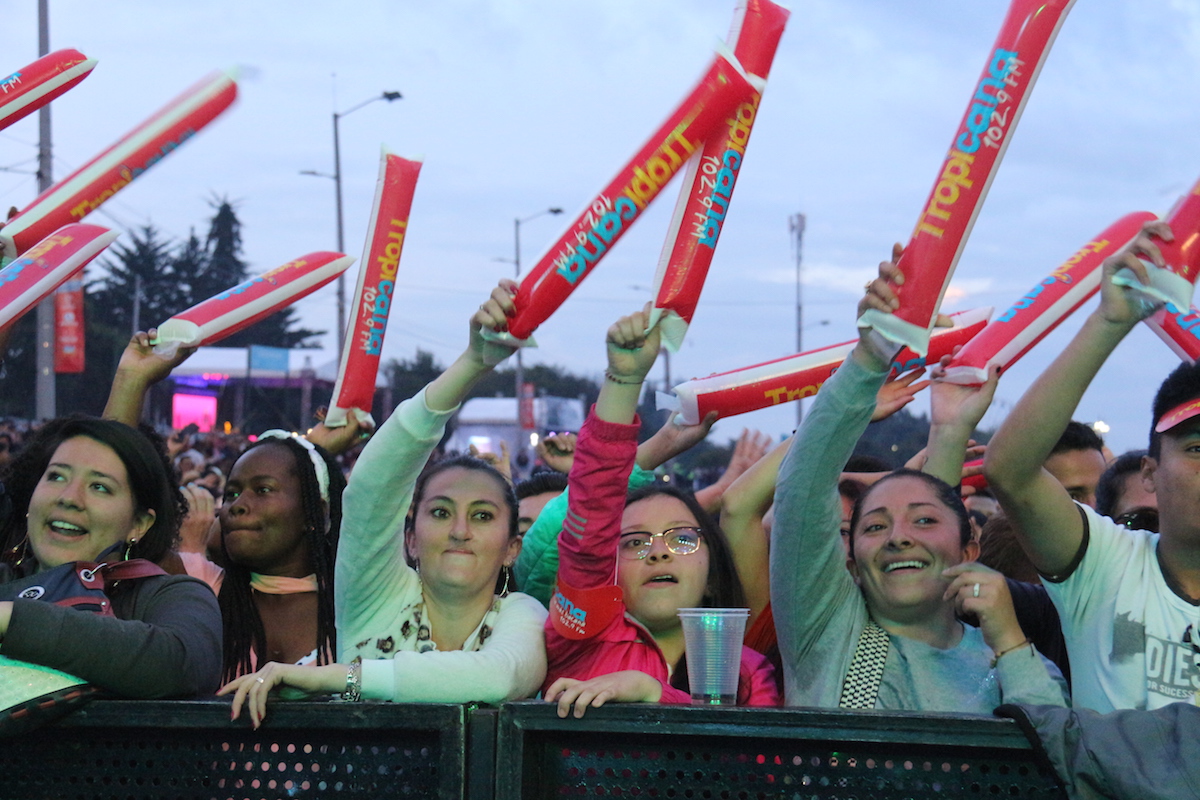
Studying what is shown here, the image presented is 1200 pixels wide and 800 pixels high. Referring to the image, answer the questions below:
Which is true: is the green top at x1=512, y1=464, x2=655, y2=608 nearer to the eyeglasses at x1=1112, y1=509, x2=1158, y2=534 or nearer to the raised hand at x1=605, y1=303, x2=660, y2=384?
the raised hand at x1=605, y1=303, x2=660, y2=384

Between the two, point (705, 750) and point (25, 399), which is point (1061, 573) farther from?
point (25, 399)

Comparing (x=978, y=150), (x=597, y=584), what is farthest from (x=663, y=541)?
(x=978, y=150)

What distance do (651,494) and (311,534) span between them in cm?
120

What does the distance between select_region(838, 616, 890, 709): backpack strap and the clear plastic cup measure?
0.50 m

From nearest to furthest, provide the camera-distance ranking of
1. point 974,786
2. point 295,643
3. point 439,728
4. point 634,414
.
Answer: point 974,786 → point 439,728 → point 634,414 → point 295,643

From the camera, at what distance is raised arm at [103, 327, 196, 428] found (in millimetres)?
3896

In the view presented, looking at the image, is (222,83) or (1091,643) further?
(222,83)

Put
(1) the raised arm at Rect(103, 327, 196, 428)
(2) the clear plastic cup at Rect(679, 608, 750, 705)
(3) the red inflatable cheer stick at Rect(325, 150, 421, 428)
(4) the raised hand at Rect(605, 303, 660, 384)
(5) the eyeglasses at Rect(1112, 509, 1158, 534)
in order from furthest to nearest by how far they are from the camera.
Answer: (3) the red inflatable cheer stick at Rect(325, 150, 421, 428), (1) the raised arm at Rect(103, 327, 196, 428), (5) the eyeglasses at Rect(1112, 509, 1158, 534), (4) the raised hand at Rect(605, 303, 660, 384), (2) the clear plastic cup at Rect(679, 608, 750, 705)

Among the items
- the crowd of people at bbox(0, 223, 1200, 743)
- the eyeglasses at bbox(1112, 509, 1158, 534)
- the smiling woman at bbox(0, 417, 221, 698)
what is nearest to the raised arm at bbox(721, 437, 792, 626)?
the crowd of people at bbox(0, 223, 1200, 743)

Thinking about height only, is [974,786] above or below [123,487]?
below

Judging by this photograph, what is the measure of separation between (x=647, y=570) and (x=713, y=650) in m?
0.82

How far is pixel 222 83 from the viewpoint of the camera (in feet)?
14.4

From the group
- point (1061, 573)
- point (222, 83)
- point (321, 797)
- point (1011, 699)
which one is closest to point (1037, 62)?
point (1061, 573)

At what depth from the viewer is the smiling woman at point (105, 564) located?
221 cm
